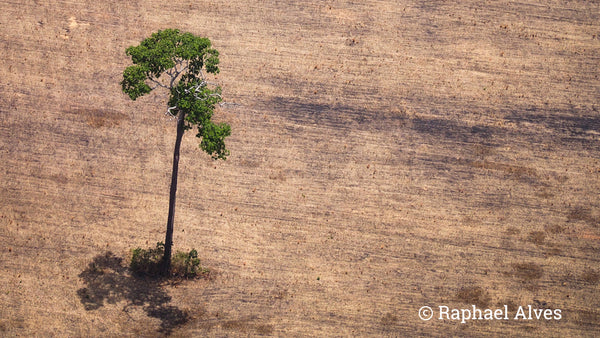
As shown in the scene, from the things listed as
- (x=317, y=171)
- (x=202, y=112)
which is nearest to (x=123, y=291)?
(x=202, y=112)

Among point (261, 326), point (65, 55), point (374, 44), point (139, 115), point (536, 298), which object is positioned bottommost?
point (261, 326)

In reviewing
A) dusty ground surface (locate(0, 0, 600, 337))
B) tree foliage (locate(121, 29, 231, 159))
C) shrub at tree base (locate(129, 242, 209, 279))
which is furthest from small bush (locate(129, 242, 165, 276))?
tree foliage (locate(121, 29, 231, 159))

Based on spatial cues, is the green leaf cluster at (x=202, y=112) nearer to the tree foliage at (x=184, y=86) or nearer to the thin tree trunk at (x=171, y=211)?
the tree foliage at (x=184, y=86)

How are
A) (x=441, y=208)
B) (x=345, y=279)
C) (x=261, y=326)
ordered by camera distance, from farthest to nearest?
(x=441, y=208) < (x=345, y=279) < (x=261, y=326)

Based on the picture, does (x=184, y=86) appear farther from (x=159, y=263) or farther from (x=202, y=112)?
(x=159, y=263)

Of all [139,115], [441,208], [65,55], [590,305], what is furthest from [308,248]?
[65,55]

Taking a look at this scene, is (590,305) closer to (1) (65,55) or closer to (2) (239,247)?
(2) (239,247)

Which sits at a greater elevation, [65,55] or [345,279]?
[65,55]
